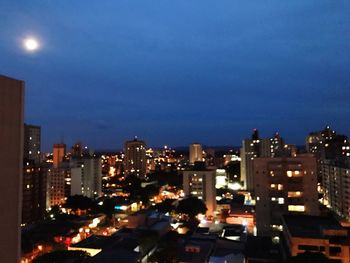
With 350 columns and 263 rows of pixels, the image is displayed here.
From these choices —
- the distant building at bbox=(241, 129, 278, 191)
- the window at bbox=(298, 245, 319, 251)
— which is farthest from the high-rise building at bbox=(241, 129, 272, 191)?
the window at bbox=(298, 245, 319, 251)

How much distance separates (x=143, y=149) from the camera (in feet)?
224

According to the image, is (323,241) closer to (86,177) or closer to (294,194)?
(294,194)

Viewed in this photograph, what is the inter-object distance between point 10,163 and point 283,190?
20070 millimetres

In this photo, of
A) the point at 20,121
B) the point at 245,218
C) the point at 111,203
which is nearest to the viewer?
the point at 20,121

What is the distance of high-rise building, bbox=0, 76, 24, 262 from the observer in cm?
469

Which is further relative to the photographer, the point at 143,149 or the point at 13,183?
the point at 143,149

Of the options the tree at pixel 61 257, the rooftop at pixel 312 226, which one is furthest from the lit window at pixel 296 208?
the tree at pixel 61 257

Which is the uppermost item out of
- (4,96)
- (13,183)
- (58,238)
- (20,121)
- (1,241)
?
(4,96)

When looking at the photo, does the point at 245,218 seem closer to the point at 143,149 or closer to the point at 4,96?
the point at 4,96

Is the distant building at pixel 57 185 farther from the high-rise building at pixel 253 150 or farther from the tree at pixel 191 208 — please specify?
the high-rise building at pixel 253 150

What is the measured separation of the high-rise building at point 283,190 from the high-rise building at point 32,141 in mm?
34040

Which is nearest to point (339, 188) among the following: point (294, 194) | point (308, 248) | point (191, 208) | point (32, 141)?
point (294, 194)

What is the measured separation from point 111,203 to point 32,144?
911 inches

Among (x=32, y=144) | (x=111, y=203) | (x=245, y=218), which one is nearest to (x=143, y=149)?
(x=32, y=144)
